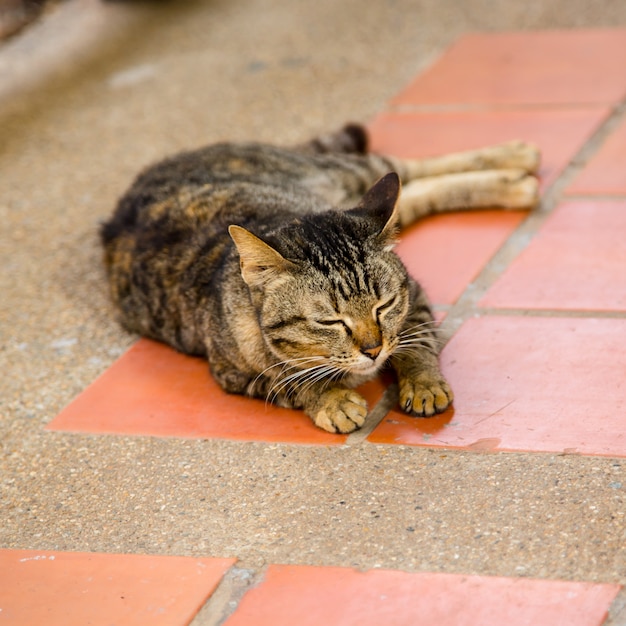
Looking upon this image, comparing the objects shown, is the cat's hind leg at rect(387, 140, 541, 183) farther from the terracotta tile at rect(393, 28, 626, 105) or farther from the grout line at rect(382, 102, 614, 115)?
the terracotta tile at rect(393, 28, 626, 105)

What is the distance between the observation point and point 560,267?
12.0 ft

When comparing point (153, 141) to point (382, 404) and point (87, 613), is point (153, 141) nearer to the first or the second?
point (382, 404)

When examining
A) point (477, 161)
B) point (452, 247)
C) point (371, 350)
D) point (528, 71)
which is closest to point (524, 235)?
point (452, 247)

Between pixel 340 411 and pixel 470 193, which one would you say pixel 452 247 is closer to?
pixel 470 193

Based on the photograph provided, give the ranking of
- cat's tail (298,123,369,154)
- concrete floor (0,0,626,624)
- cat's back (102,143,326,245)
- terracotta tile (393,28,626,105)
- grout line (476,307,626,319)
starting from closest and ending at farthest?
concrete floor (0,0,626,624) < grout line (476,307,626,319) < cat's back (102,143,326,245) < cat's tail (298,123,369,154) < terracotta tile (393,28,626,105)

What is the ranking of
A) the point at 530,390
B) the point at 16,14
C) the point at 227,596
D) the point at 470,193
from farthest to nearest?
the point at 16,14 < the point at 470,193 < the point at 530,390 < the point at 227,596

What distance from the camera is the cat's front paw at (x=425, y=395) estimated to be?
293cm

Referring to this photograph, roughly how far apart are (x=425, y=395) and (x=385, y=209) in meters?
0.58

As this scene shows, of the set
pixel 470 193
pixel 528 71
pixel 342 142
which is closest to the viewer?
pixel 470 193

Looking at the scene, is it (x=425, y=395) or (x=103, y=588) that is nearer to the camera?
(x=103, y=588)

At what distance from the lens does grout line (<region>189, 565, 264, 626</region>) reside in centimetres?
228

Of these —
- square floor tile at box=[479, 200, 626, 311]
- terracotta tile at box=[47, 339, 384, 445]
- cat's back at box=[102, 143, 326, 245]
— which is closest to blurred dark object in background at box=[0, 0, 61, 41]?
cat's back at box=[102, 143, 326, 245]

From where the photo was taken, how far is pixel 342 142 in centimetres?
464

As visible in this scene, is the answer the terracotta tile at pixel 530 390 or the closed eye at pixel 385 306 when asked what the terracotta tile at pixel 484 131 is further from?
the closed eye at pixel 385 306
